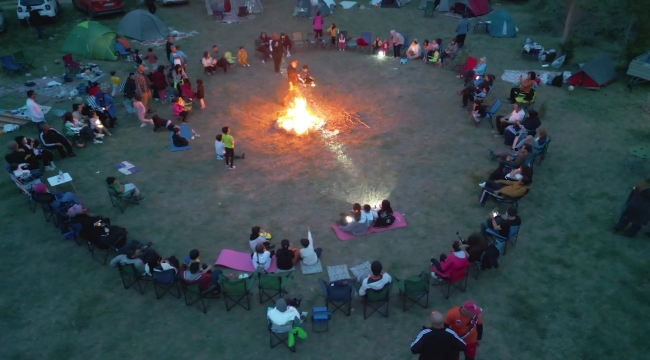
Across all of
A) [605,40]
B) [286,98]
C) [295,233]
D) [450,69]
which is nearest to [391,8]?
[450,69]

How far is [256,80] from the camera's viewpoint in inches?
832

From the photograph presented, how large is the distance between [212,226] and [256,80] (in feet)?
32.4

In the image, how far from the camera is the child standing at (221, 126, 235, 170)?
14.9 m

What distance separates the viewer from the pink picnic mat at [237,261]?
11.6m

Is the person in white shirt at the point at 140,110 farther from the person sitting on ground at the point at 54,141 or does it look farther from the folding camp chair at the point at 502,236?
the folding camp chair at the point at 502,236

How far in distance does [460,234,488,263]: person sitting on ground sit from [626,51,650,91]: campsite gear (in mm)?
13827

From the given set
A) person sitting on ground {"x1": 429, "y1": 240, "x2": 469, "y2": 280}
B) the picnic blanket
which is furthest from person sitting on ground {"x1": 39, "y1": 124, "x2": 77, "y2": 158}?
person sitting on ground {"x1": 429, "y1": 240, "x2": 469, "y2": 280}

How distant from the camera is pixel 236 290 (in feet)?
33.6

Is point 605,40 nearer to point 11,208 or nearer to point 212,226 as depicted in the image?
point 212,226

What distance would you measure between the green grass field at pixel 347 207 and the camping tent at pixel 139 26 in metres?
3.11

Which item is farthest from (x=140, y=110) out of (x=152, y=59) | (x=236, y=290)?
(x=236, y=290)

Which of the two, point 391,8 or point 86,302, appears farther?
point 391,8

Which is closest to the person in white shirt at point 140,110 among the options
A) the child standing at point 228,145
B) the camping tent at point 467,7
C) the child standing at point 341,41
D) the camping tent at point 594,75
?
the child standing at point 228,145

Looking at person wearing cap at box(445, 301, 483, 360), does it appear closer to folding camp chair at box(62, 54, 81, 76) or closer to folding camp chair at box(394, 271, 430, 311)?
folding camp chair at box(394, 271, 430, 311)
